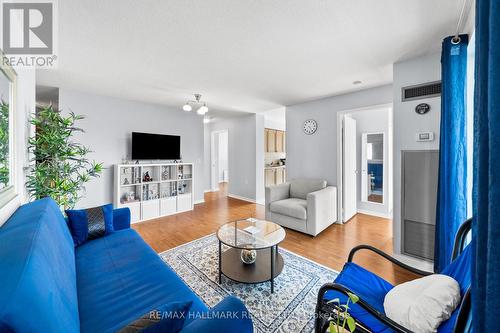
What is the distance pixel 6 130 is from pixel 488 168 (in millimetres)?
2548

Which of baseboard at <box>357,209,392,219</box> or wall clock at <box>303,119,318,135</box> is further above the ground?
wall clock at <box>303,119,318,135</box>

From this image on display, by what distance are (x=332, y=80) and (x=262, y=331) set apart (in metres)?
3.20

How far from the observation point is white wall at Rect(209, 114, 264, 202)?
5.62 metres

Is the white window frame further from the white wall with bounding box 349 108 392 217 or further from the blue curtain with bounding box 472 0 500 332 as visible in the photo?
the white wall with bounding box 349 108 392 217

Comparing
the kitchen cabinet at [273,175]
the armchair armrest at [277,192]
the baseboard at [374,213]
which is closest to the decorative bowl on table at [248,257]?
the armchair armrest at [277,192]

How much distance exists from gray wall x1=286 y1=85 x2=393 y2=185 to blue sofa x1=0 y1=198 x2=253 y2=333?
11.0 ft

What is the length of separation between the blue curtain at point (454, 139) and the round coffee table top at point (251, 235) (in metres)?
1.51

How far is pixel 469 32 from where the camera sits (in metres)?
1.82

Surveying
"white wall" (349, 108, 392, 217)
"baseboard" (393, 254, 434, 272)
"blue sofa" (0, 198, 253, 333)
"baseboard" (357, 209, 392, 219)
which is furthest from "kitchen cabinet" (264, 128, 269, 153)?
"blue sofa" (0, 198, 253, 333)

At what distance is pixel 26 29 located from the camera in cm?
182

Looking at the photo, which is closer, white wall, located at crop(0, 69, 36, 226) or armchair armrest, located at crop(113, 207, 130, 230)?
white wall, located at crop(0, 69, 36, 226)

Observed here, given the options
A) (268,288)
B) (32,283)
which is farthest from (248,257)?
(32,283)

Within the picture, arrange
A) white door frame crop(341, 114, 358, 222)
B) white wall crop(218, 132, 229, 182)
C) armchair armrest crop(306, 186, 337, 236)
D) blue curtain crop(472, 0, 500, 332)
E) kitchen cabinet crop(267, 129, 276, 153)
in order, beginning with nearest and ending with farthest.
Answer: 1. blue curtain crop(472, 0, 500, 332)
2. armchair armrest crop(306, 186, 337, 236)
3. white door frame crop(341, 114, 358, 222)
4. kitchen cabinet crop(267, 129, 276, 153)
5. white wall crop(218, 132, 229, 182)

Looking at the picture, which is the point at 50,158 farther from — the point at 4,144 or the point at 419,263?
the point at 419,263
